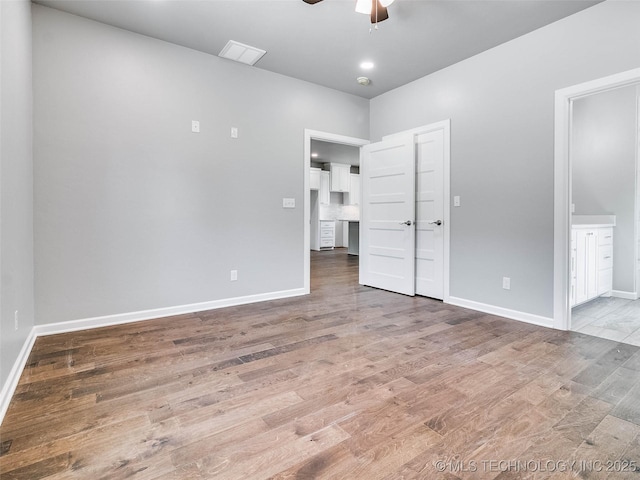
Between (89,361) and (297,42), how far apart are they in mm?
3213

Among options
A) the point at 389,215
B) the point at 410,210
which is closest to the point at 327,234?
the point at 389,215

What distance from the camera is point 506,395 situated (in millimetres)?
1771

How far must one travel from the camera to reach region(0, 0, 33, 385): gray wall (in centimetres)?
172

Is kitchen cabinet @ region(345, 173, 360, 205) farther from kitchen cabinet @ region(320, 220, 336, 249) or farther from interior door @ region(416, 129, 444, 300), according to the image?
interior door @ region(416, 129, 444, 300)

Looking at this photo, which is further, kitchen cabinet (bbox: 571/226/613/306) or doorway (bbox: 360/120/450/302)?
doorway (bbox: 360/120/450/302)

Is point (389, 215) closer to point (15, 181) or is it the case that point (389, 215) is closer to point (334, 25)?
point (334, 25)

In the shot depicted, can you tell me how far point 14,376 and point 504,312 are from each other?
151 inches

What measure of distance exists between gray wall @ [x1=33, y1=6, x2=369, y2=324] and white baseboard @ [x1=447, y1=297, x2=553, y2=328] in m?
1.92

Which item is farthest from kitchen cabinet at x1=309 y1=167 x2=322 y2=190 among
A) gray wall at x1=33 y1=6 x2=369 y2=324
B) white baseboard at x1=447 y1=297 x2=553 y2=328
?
white baseboard at x1=447 y1=297 x2=553 y2=328

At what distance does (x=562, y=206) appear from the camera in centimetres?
279

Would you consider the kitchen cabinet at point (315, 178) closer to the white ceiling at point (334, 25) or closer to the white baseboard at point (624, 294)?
the white ceiling at point (334, 25)

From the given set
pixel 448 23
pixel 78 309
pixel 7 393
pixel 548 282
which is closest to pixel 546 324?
pixel 548 282

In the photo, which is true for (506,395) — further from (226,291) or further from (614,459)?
(226,291)

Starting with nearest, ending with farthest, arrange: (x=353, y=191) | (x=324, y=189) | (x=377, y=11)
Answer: (x=377, y=11)
(x=324, y=189)
(x=353, y=191)
